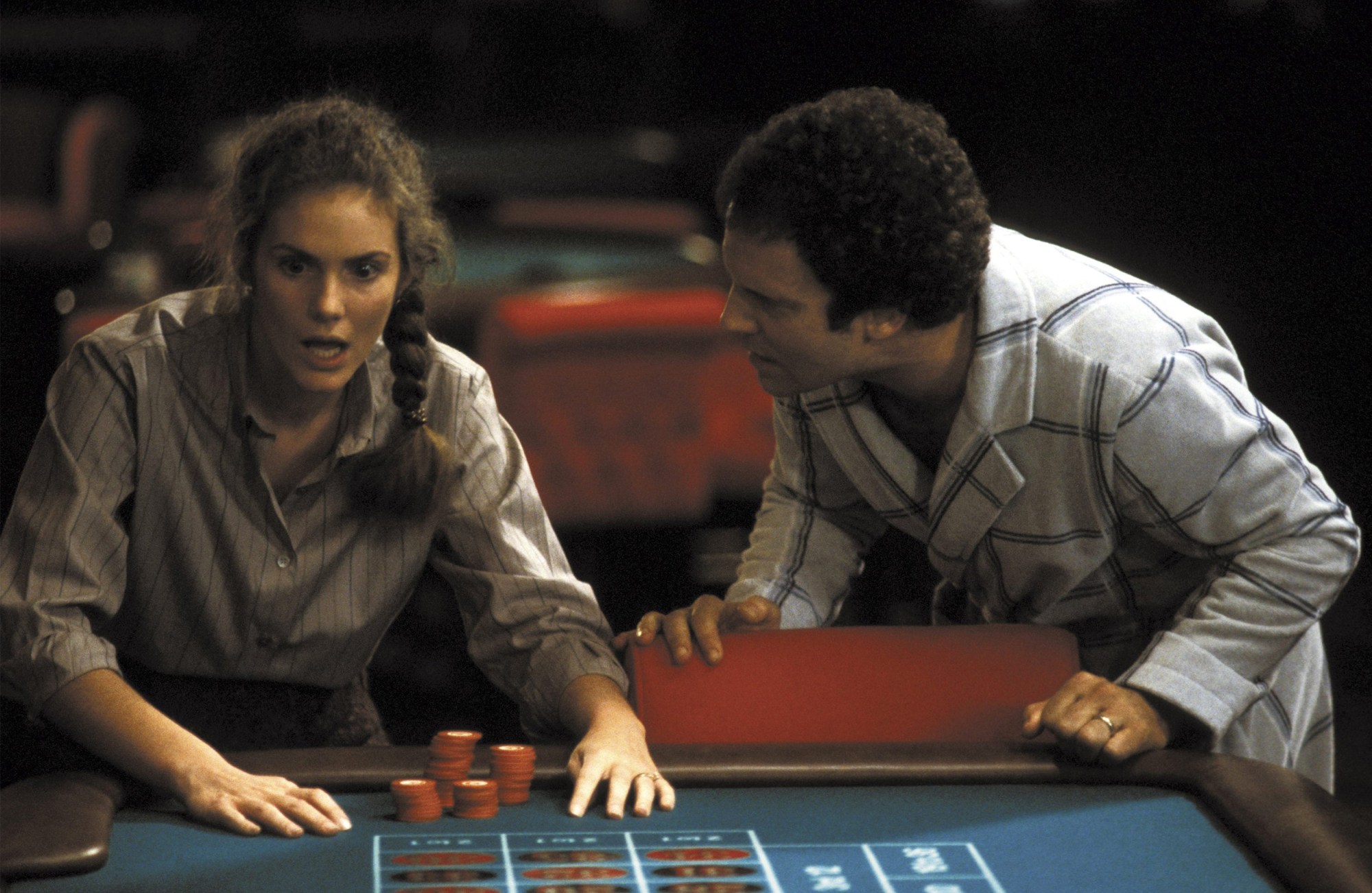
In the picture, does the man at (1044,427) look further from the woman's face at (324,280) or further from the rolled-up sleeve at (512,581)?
the woman's face at (324,280)

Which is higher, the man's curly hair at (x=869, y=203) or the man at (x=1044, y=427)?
the man's curly hair at (x=869, y=203)

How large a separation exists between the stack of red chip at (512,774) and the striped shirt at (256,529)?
11.1 inches

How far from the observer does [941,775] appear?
5.37 feet

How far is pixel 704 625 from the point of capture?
1870 millimetres

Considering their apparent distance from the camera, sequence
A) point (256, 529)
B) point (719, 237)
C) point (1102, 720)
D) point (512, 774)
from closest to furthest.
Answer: point (512, 774) → point (1102, 720) → point (256, 529) → point (719, 237)

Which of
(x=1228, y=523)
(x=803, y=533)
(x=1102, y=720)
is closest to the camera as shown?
(x=1102, y=720)

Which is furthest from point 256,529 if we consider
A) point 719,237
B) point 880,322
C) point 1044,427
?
point 719,237

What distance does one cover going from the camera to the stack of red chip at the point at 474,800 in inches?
58.3

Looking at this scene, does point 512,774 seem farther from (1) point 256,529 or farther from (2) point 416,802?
(1) point 256,529

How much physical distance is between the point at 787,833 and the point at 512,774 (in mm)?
273

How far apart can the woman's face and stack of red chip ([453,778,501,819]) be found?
0.57m

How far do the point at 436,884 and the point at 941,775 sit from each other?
0.57 metres

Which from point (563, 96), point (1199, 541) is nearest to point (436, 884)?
point (1199, 541)

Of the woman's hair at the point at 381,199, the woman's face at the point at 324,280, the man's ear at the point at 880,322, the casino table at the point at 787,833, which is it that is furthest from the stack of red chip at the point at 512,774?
the man's ear at the point at 880,322
